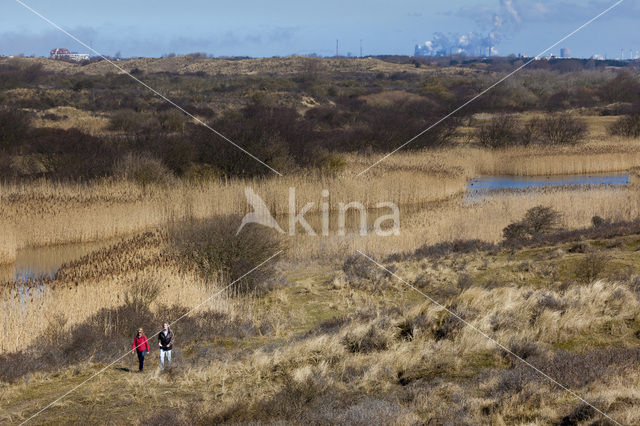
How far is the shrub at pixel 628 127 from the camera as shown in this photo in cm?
3903

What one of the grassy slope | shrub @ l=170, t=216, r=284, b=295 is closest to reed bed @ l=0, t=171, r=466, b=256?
shrub @ l=170, t=216, r=284, b=295

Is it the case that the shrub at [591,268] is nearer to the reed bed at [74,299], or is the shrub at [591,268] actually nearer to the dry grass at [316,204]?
the dry grass at [316,204]

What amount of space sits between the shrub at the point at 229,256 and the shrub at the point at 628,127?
30.5 metres

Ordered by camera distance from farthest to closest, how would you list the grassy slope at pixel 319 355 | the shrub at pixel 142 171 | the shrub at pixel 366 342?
the shrub at pixel 142 171 → the shrub at pixel 366 342 → the grassy slope at pixel 319 355

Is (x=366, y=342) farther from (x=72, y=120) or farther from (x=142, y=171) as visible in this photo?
(x=72, y=120)

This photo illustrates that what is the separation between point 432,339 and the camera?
9227 millimetres

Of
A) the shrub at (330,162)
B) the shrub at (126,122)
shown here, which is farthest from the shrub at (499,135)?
the shrub at (126,122)

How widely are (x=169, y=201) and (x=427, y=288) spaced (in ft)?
33.9

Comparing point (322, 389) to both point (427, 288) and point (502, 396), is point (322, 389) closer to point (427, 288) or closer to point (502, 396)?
Answer: point (502, 396)

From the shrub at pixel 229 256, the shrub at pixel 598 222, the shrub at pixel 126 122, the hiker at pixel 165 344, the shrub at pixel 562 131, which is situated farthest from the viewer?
the shrub at pixel 126 122

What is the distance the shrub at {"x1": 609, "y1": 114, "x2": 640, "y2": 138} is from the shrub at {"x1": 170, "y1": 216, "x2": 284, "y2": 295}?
1202 inches

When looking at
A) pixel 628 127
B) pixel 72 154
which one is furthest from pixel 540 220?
pixel 628 127

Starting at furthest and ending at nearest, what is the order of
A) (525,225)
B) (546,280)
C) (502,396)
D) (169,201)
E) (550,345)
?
A: (169,201)
(525,225)
(546,280)
(550,345)
(502,396)

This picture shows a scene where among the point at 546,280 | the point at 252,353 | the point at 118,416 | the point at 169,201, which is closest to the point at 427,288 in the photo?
the point at 546,280
